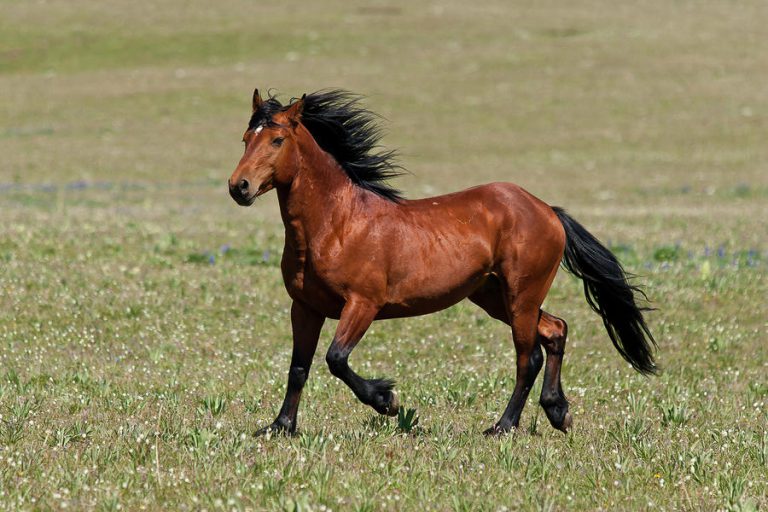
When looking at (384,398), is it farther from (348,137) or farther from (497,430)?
(348,137)

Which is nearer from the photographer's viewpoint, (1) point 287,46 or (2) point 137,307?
(2) point 137,307

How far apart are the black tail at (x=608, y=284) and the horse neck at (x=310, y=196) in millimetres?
2382

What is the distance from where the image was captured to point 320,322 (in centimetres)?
861

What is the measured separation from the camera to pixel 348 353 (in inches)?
316

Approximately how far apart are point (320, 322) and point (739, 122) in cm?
4116

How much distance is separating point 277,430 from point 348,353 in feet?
2.96

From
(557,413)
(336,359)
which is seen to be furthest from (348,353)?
(557,413)

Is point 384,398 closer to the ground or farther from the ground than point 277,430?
farther from the ground

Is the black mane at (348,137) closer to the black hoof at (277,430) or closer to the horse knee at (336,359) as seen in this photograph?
the horse knee at (336,359)

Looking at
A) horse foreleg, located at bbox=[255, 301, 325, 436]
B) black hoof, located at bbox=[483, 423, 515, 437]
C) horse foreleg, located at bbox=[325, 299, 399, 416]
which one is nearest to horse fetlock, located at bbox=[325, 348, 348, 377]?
horse foreleg, located at bbox=[325, 299, 399, 416]

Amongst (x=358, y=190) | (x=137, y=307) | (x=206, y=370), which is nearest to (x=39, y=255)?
(x=137, y=307)

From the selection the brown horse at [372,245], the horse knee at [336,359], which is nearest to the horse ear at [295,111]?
the brown horse at [372,245]

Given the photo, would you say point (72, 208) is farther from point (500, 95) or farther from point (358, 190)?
point (500, 95)

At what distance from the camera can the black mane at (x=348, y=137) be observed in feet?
28.6
